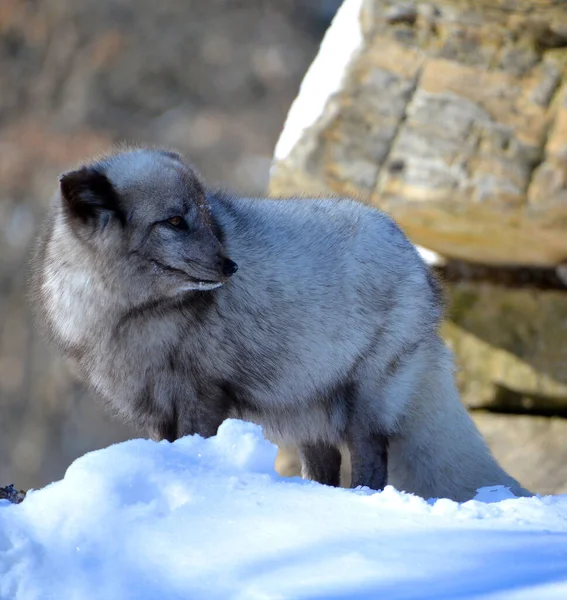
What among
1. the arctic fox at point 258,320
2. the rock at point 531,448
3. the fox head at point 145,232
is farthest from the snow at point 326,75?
the fox head at point 145,232

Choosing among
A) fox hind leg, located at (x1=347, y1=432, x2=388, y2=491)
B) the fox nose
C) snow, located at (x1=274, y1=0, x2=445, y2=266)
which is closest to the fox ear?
the fox nose

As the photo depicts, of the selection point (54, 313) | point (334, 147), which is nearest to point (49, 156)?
point (334, 147)

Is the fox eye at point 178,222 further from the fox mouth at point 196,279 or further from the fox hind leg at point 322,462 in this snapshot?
the fox hind leg at point 322,462

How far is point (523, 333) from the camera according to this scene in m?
5.96

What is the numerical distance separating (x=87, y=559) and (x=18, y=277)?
36.5 feet

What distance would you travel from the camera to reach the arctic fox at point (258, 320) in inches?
117

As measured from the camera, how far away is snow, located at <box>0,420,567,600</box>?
178cm

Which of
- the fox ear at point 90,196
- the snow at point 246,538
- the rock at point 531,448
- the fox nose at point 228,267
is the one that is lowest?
the rock at point 531,448

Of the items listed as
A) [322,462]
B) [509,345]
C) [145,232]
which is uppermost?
[145,232]

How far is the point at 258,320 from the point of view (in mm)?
3197

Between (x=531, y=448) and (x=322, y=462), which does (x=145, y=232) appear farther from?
(x=531, y=448)

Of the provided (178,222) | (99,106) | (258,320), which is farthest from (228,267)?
(99,106)

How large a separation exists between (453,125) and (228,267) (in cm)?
276

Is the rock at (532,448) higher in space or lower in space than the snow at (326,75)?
lower
